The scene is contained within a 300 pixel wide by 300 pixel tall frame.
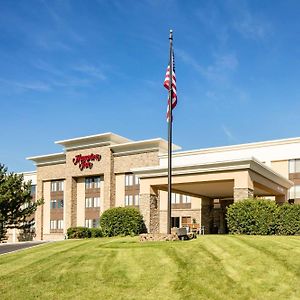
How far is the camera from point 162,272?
17078 mm

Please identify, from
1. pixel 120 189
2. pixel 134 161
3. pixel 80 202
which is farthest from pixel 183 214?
pixel 80 202

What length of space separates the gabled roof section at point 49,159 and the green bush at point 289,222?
4312cm

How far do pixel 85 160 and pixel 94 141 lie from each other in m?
3.14

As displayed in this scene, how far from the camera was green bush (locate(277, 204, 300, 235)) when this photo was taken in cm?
3055

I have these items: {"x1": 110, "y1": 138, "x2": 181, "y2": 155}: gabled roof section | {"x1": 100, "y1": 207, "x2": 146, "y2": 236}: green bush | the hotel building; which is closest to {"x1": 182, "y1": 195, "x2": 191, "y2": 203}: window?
the hotel building

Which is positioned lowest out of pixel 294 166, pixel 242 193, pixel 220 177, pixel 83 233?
pixel 83 233

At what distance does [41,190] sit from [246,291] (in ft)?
197

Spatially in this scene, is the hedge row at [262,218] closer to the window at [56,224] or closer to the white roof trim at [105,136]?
the white roof trim at [105,136]

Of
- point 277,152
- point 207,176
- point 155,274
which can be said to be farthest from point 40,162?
point 155,274

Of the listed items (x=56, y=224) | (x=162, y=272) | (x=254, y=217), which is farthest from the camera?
(x=56, y=224)

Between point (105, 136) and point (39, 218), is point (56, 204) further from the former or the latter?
point (105, 136)

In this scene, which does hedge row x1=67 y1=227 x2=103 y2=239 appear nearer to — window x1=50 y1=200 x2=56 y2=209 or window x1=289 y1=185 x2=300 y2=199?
window x1=289 y1=185 x2=300 y2=199

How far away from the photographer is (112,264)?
18.7 meters

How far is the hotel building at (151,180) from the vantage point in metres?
35.1
